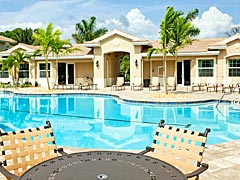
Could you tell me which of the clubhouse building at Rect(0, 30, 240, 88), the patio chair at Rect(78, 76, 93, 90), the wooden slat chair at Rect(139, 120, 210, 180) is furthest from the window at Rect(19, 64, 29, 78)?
the wooden slat chair at Rect(139, 120, 210, 180)

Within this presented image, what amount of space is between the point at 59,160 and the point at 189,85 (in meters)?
23.3

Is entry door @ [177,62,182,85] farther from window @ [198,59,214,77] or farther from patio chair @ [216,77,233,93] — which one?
patio chair @ [216,77,233,93]

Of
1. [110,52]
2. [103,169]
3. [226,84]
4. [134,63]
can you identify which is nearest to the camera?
[103,169]

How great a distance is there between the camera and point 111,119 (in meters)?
13.7

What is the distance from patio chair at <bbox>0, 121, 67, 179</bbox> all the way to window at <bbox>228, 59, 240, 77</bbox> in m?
22.0

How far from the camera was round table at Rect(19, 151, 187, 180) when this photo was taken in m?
2.77

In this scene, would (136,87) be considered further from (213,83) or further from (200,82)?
(213,83)


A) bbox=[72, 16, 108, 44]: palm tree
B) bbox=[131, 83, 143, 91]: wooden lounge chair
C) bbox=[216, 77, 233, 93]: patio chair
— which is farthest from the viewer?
bbox=[72, 16, 108, 44]: palm tree

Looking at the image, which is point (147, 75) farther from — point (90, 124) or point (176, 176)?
point (176, 176)

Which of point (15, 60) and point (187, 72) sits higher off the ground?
point (15, 60)

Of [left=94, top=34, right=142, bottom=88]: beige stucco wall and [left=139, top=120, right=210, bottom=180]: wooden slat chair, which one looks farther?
[left=94, top=34, right=142, bottom=88]: beige stucco wall

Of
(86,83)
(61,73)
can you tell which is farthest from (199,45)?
(61,73)

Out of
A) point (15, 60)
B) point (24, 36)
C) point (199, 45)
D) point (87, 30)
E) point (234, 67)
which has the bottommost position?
point (234, 67)

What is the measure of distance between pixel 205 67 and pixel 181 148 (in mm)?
21818
